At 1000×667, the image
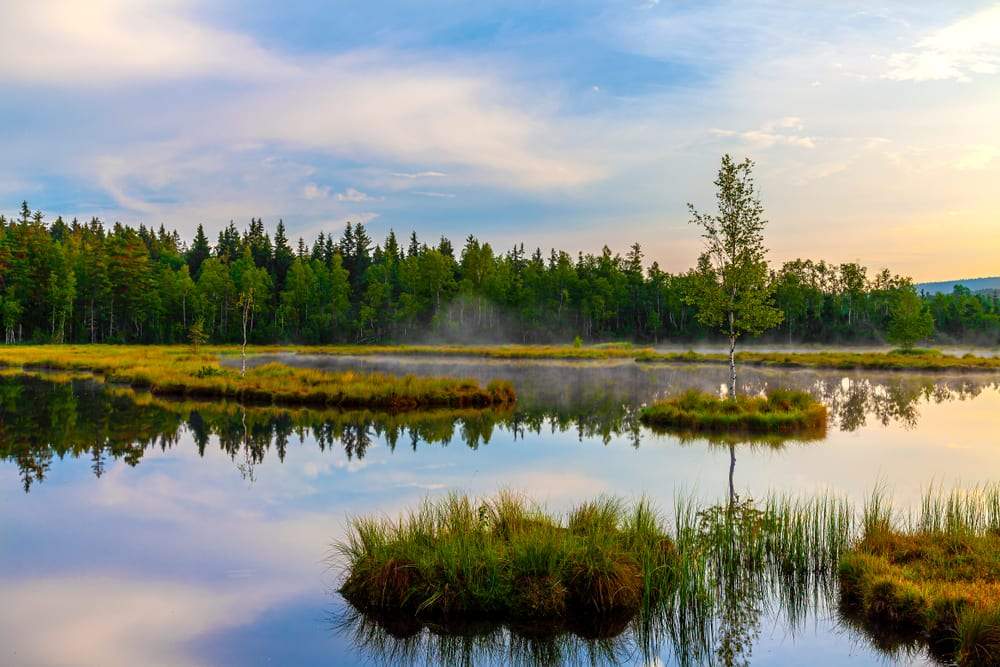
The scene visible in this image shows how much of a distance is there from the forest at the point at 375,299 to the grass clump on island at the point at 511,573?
3619 inches

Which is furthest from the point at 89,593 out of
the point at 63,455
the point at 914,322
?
the point at 914,322

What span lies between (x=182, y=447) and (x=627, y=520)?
1642cm

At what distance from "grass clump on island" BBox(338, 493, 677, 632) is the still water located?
57 centimetres

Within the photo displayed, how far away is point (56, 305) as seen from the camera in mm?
92750

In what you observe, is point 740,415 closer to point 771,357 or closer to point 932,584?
point 932,584

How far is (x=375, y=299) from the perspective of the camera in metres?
119

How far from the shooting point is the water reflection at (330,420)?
73.2ft

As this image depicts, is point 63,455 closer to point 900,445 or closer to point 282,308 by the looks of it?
point 900,445

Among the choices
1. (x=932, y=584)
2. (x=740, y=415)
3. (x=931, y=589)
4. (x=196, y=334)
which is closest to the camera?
(x=931, y=589)

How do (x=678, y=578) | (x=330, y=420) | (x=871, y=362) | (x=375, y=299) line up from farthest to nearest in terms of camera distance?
(x=375, y=299) → (x=871, y=362) → (x=330, y=420) → (x=678, y=578)

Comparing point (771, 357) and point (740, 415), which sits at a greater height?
point (771, 357)

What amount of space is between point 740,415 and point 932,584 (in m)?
17.3

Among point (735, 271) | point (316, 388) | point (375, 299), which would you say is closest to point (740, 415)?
point (735, 271)

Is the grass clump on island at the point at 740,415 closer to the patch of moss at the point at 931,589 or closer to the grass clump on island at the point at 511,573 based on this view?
the patch of moss at the point at 931,589
